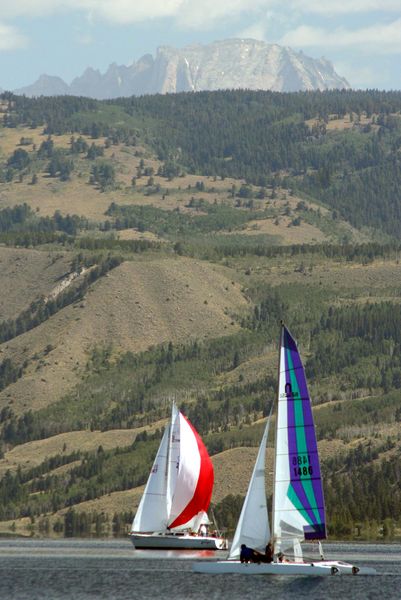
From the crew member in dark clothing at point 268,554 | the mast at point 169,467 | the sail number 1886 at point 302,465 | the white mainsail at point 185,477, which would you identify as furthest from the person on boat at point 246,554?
the mast at point 169,467

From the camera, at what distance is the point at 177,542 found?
139 metres

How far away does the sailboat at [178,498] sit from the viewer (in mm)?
138375

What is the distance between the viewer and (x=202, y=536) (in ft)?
454

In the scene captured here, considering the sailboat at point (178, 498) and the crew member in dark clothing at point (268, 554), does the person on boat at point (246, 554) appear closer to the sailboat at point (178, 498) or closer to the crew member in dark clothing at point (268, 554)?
the crew member in dark clothing at point (268, 554)

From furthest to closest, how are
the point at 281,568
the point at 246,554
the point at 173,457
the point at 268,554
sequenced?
the point at 173,457, the point at 246,554, the point at 281,568, the point at 268,554

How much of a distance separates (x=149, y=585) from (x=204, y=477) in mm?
27371

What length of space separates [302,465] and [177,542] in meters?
43.6

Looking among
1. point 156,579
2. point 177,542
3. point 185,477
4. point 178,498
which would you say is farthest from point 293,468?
point 177,542

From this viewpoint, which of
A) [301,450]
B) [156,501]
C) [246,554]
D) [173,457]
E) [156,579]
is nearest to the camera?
[301,450]

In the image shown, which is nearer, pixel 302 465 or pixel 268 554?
pixel 302 465

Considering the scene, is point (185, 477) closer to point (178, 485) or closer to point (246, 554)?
point (178, 485)

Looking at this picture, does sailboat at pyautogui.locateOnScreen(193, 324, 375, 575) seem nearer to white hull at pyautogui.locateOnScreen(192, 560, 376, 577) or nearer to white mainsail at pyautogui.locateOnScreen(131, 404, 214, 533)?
white hull at pyautogui.locateOnScreen(192, 560, 376, 577)

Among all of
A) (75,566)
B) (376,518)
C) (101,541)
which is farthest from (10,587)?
(376,518)

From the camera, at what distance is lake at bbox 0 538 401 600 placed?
105m
